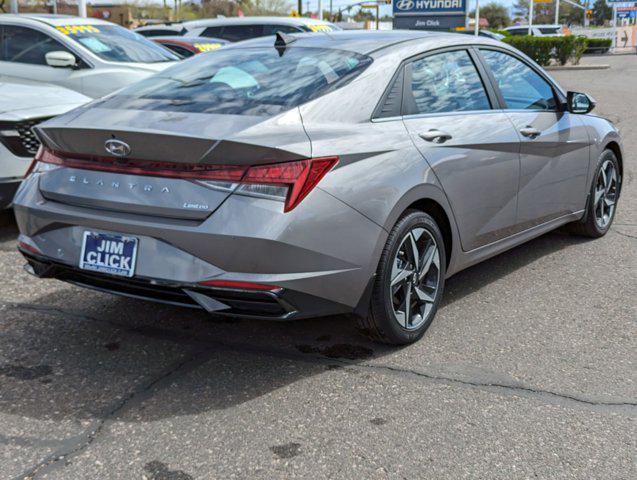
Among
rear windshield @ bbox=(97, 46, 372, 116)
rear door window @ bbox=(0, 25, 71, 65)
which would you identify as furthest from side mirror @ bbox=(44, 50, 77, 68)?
rear windshield @ bbox=(97, 46, 372, 116)

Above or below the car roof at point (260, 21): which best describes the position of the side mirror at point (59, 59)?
below

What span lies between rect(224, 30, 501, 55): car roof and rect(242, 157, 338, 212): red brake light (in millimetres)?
1106

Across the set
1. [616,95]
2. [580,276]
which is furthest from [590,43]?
[580,276]

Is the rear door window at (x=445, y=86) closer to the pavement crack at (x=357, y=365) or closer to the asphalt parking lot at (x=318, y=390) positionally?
the asphalt parking lot at (x=318, y=390)

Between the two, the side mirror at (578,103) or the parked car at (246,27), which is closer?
the side mirror at (578,103)

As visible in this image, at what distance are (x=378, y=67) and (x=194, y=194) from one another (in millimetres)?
1292

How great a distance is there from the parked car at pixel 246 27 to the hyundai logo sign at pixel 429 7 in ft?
29.0

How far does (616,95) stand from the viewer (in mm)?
18562

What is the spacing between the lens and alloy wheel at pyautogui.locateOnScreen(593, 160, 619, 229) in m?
6.14

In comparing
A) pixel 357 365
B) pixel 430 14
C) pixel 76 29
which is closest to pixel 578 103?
pixel 357 365

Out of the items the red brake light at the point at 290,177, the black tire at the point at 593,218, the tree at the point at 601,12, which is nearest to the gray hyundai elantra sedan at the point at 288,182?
the red brake light at the point at 290,177

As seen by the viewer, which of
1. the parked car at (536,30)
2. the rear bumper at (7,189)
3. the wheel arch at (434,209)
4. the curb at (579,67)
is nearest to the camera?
the wheel arch at (434,209)

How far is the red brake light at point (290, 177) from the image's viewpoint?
329 cm

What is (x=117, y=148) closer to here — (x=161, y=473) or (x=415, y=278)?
(x=161, y=473)
